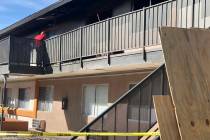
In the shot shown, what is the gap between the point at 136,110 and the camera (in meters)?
7.22

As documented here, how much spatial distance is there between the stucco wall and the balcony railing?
1.26m

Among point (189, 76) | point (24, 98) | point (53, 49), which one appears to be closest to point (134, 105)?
point (189, 76)

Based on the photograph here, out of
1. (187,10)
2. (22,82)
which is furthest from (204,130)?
(22,82)

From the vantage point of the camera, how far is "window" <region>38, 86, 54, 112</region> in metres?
20.5

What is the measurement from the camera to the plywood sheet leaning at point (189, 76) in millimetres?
5062

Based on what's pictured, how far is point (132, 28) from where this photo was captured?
12.1m

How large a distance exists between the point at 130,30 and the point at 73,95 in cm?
650

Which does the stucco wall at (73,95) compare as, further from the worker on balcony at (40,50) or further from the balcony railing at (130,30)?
the worker on balcony at (40,50)

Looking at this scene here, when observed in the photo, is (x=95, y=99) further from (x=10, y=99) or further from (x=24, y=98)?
(x=10, y=99)

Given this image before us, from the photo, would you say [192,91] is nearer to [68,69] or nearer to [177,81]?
[177,81]

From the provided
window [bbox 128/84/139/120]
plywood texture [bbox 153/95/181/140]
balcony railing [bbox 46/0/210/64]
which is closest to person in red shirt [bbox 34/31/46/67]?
balcony railing [bbox 46/0/210/64]

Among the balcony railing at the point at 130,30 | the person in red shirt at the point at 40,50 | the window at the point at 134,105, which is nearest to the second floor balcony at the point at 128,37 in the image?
the balcony railing at the point at 130,30

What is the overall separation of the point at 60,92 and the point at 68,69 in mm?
3486

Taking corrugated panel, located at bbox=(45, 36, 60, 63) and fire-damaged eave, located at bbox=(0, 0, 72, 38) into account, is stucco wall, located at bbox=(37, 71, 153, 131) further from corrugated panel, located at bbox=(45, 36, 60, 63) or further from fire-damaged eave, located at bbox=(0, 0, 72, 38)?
fire-damaged eave, located at bbox=(0, 0, 72, 38)
